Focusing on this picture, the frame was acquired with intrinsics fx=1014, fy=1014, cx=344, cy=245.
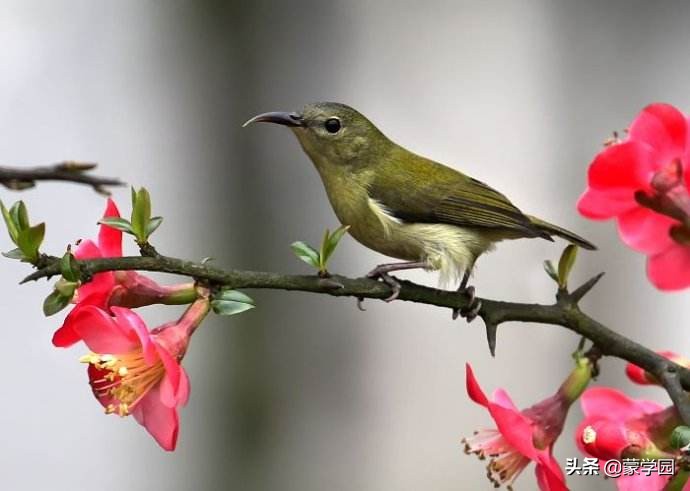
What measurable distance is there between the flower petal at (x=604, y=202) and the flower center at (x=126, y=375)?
0.41 metres

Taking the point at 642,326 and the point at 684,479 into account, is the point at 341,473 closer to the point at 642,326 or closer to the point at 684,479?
the point at 642,326

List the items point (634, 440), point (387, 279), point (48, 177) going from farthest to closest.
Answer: point (387, 279), point (634, 440), point (48, 177)

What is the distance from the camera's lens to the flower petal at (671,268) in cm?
98

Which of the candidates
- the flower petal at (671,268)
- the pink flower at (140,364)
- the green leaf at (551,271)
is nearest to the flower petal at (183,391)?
the pink flower at (140,364)

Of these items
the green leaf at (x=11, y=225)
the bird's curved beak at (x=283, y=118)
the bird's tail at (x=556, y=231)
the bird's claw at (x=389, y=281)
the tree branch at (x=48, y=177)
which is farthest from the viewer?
the bird's tail at (x=556, y=231)

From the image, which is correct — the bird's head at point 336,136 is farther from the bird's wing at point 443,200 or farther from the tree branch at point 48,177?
the tree branch at point 48,177

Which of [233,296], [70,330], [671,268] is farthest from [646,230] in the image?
[70,330]

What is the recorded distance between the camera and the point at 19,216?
778 mm

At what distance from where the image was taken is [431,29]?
3.58m

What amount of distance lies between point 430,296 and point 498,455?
198 mm

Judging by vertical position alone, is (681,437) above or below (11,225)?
below

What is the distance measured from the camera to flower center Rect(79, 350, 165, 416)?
0.83 m

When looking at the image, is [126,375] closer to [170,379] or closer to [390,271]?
[170,379]

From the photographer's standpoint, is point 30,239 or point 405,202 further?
point 405,202
